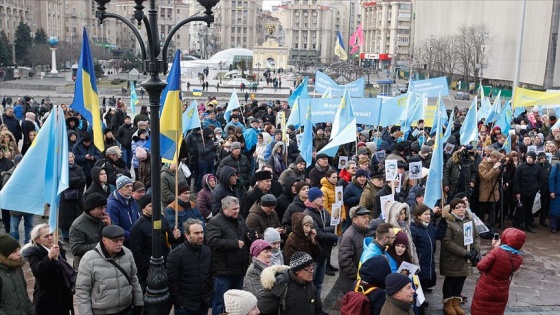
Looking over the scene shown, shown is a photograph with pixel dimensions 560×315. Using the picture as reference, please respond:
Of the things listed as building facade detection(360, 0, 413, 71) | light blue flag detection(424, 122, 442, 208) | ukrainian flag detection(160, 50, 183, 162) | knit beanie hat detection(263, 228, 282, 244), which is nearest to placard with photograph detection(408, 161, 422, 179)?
light blue flag detection(424, 122, 442, 208)

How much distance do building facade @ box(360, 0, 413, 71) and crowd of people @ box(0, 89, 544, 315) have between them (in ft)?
350

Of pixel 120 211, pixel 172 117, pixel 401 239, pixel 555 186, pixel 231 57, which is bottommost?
pixel 555 186

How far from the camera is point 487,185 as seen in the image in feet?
Answer: 37.9

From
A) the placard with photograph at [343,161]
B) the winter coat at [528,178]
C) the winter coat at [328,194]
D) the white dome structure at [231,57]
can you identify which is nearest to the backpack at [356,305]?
the winter coat at [328,194]

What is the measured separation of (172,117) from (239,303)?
2.86 meters

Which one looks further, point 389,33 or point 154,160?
point 389,33

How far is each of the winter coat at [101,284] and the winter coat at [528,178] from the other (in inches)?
344

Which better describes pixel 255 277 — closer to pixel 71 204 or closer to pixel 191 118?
pixel 71 204

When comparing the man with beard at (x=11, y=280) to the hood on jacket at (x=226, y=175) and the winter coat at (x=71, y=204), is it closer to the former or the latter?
the hood on jacket at (x=226, y=175)

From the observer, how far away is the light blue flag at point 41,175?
5.73m

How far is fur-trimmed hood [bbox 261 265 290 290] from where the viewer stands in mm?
5055

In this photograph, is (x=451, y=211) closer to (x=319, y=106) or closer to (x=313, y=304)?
(x=313, y=304)

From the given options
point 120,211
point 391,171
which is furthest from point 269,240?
point 391,171

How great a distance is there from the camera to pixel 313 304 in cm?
519
